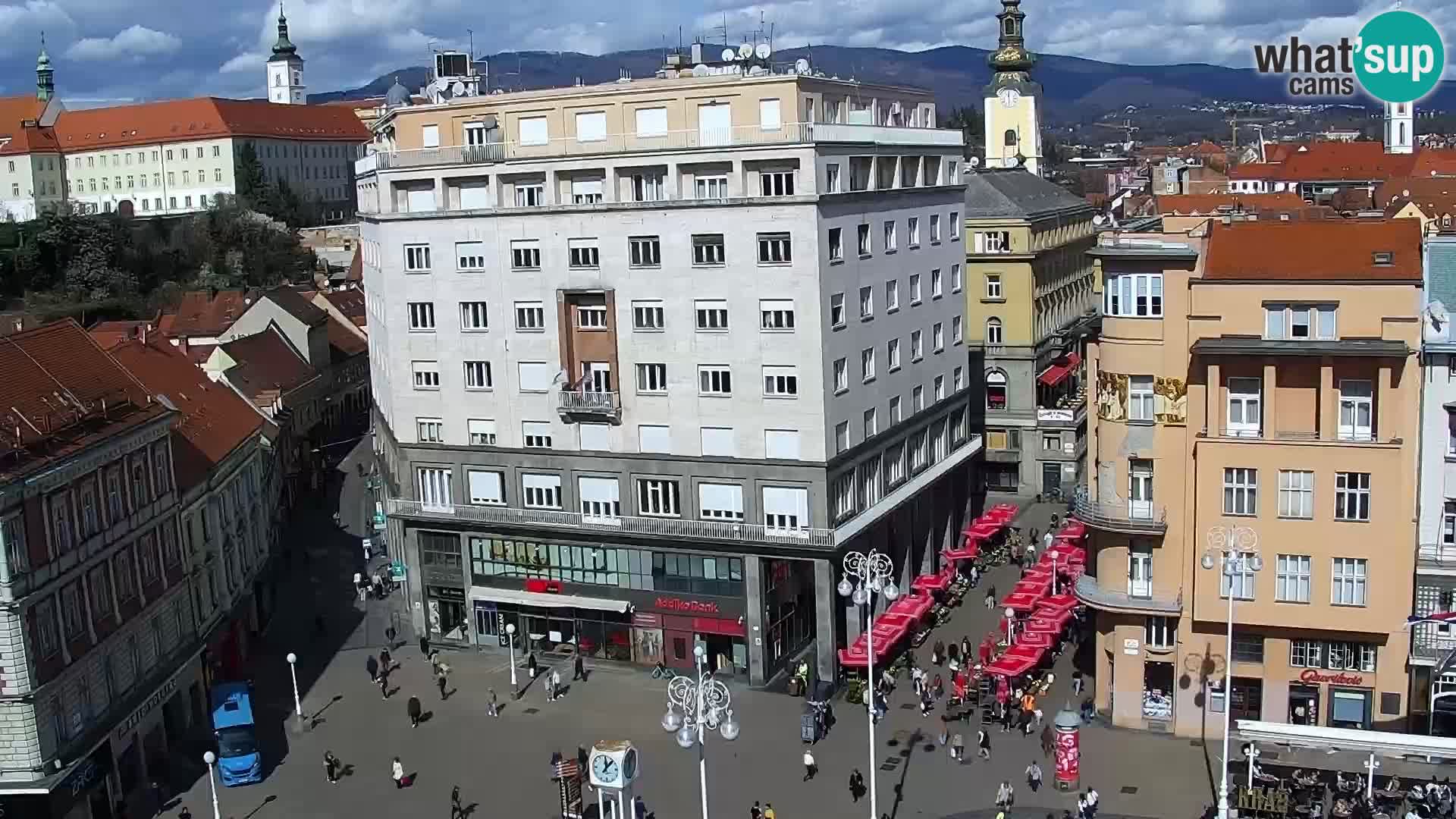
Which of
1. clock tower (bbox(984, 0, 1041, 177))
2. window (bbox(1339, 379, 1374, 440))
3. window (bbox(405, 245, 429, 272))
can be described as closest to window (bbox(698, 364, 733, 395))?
window (bbox(405, 245, 429, 272))

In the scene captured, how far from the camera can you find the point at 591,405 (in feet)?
180

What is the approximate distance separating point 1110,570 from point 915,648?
39.3 ft

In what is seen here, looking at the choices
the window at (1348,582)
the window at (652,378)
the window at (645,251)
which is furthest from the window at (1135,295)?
the window at (652,378)

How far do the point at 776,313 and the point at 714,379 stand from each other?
3.31 metres

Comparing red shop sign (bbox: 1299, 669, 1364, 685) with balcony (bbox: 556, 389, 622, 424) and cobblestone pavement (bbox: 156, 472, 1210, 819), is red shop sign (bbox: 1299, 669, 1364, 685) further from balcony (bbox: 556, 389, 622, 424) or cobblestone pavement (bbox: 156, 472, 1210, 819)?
balcony (bbox: 556, 389, 622, 424)

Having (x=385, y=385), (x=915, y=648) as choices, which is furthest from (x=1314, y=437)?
(x=385, y=385)

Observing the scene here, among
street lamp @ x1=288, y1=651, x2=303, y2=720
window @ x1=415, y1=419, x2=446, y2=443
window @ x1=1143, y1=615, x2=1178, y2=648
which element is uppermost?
window @ x1=415, y1=419, x2=446, y2=443

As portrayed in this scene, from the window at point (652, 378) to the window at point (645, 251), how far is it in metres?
3.64

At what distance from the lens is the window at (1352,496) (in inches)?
1690

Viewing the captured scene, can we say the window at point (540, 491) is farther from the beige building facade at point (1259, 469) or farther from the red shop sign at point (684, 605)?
the beige building facade at point (1259, 469)

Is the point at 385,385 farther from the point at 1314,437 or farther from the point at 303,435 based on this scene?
the point at 1314,437

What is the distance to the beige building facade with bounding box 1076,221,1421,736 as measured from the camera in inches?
1684

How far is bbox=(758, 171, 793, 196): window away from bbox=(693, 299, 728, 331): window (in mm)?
4145

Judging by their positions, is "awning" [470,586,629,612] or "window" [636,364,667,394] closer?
"window" [636,364,667,394]
